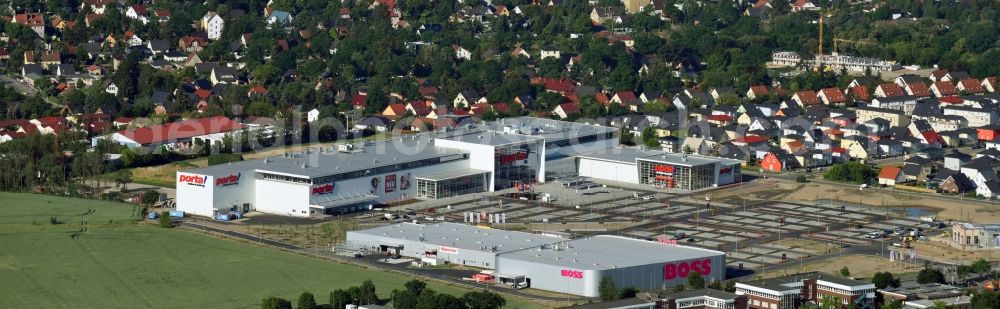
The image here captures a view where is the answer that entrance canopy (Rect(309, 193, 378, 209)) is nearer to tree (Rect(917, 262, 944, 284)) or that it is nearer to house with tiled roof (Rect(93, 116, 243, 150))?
house with tiled roof (Rect(93, 116, 243, 150))

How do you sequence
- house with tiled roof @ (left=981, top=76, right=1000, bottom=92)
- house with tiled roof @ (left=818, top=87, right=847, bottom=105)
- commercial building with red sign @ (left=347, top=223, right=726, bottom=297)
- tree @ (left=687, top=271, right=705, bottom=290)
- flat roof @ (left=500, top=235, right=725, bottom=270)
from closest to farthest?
tree @ (left=687, top=271, right=705, bottom=290), commercial building with red sign @ (left=347, top=223, right=726, bottom=297), flat roof @ (left=500, top=235, right=725, bottom=270), house with tiled roof @ (left=818, top=87, right=847, bottom=105), house with tiled roof @ (left=981, top=76, right=1000, bottom=92)

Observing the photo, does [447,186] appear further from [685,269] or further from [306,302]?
[306,302]

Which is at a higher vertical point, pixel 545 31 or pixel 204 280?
pixel 545 31

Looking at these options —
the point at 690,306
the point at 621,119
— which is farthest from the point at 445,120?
the point at 690,306

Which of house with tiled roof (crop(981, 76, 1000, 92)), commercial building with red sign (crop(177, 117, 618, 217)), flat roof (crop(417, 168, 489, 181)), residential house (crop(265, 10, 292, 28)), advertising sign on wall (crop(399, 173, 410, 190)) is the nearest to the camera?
commercial building with red sign (crop(177, 117, 618, 217))

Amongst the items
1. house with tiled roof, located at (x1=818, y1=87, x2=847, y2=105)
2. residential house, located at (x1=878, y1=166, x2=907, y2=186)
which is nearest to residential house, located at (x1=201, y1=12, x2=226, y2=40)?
house with tiled roof, located at (x1=818, y1=87, x2=847, y2=105)

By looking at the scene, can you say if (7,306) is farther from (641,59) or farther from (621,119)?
(641,59)
